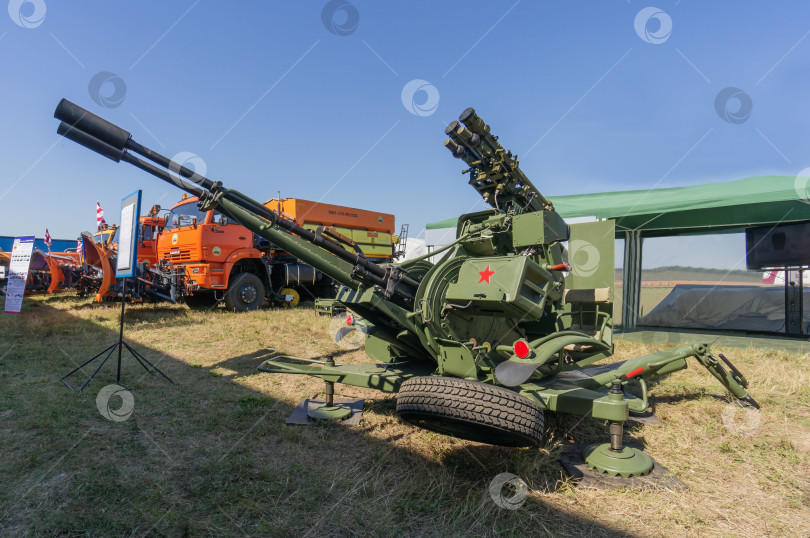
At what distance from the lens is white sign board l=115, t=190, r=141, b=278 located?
505cm

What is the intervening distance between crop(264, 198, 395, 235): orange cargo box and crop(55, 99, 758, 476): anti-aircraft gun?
8.41 metres

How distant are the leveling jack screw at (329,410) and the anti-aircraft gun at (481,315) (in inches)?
1.2

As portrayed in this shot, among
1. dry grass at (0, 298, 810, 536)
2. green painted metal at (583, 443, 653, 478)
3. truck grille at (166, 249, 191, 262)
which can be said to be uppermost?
truck grille at (166, 249, 191, 262)

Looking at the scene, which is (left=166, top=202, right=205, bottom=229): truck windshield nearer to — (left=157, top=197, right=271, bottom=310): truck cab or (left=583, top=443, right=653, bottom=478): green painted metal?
(left=157, top=197, right=271, bottom=310): truck cab

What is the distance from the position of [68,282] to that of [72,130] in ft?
41.9

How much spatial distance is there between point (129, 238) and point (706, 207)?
9795 mm

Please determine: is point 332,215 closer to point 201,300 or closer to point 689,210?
point 201,300

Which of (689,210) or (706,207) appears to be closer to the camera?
(706,207)

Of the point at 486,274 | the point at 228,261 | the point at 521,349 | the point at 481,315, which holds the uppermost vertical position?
the point at 228,261

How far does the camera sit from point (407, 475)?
9.96 feet

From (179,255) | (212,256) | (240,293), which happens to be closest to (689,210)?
(240,293)

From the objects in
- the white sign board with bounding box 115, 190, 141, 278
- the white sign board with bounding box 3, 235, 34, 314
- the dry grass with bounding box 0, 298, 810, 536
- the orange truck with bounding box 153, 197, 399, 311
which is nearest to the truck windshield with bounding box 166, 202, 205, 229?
the orange truck with bounding box 153, 197, 399, 311

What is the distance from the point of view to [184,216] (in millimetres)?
10836

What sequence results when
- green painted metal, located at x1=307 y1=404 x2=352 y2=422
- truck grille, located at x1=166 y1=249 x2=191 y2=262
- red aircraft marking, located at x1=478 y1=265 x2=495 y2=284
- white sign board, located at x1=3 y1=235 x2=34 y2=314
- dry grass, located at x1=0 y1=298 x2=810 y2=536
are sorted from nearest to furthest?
dry grass, located at x1=0 y1=298 x2=810 y2=536, red aircraft marking, located at x1=478 y1=265 x2=495 y2=284, green painted metal, located at x1=307 y1=404 x2=352 y2=422, white sign board, located at x1=3 y1=235 x2=34 y2=314, truck grille, located at x1=166 y1=249 x2=191 y2=262
